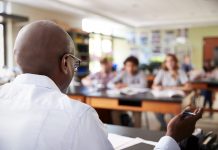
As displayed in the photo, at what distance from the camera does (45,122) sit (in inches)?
27.9

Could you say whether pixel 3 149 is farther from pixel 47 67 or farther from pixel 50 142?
pixel 47 67

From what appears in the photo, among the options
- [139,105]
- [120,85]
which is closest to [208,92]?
[120,85]

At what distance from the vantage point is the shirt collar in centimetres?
79

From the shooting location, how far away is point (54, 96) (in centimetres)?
76

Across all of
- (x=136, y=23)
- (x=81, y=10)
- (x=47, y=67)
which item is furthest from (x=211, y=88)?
(x=136, y=23)

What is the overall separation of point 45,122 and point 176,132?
48 centimetres

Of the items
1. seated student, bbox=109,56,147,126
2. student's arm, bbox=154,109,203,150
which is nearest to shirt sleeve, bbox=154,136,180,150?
student's arm, bbox=154,109,203,150

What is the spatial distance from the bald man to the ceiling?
6.32 metres

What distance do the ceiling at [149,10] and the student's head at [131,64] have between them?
356 cm

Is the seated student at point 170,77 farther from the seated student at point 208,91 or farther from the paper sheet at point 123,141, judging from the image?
the paper sheet at point 123,141

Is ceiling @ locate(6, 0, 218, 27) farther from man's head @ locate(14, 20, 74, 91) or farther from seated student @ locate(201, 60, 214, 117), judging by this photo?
man's head @ locate(14, 20, 74, 91)

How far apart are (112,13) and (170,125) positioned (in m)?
8.24

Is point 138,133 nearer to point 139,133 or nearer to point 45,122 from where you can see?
point 139,133

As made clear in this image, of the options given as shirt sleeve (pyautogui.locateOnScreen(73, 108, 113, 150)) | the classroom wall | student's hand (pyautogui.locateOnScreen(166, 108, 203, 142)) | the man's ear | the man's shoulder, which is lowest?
student's hand (pyautogui.locateOnScreen(166, 108, 203, 142))
